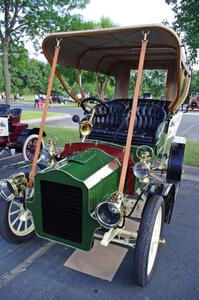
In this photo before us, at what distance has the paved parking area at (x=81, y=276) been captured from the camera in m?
2.16

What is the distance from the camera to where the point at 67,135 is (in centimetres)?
896

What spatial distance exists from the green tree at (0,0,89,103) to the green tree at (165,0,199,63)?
4557 millimetres

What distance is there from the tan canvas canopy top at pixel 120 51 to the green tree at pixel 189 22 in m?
0.46

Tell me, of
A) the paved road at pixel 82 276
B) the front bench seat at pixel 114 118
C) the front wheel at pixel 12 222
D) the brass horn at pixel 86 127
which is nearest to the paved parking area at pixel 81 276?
the paved road at pixel 82 276

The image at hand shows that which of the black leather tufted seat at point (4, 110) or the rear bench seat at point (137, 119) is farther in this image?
the black leather tufted seat at point (4, 110)

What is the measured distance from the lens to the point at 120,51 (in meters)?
4.10

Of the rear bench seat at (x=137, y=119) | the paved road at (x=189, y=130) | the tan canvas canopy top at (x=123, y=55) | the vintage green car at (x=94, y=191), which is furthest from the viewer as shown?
the paved road at (x=189, y=130)

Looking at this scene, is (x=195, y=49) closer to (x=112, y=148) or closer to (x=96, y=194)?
(x=112, y=148)

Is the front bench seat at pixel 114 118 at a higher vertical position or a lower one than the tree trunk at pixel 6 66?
lower

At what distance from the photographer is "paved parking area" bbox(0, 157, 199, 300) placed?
2164mm

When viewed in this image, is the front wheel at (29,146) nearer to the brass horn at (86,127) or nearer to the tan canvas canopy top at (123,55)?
the tan canvas canopy top at (123,55)

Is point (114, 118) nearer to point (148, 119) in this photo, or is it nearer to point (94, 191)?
point (148, 119)

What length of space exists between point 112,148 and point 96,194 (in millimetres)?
784

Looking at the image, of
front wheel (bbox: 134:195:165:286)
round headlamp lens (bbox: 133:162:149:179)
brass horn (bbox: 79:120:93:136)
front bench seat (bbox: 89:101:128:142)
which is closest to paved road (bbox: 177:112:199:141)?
front bench seat (bbox: 89:101:128:142)
